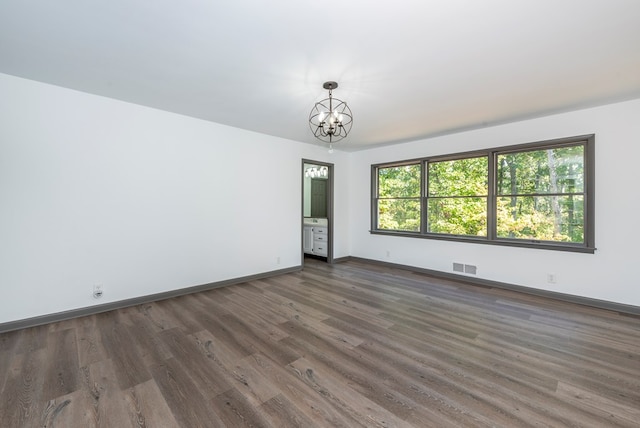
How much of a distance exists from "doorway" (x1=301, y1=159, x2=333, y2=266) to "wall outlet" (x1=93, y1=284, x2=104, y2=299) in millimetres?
3265

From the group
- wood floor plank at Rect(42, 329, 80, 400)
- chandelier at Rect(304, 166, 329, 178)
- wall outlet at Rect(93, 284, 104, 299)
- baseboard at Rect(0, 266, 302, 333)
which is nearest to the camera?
wood floor plank at Rect(42, 329, 80, 400)

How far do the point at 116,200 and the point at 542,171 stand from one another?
5.95 m

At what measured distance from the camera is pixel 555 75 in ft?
8.95

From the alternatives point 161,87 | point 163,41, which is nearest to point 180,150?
point 161,87

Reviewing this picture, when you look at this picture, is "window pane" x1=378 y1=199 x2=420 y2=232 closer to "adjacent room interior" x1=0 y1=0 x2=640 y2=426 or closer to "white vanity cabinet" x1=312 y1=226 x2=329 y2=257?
"adjacent room interior" x1=0 y1=0 x2=640 y2=426

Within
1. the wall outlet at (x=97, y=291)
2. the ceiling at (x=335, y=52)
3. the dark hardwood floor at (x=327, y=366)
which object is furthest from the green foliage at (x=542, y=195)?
the wall outlet at (x=97, y=291)

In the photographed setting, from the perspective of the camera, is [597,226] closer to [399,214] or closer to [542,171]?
[542,171]

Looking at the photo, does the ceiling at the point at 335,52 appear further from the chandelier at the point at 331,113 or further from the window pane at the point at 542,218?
the window pane at the point at 542,218

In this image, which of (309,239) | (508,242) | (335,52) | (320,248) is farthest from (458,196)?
(335,52)

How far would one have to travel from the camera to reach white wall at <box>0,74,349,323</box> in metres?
2.89

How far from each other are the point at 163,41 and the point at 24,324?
129 inches

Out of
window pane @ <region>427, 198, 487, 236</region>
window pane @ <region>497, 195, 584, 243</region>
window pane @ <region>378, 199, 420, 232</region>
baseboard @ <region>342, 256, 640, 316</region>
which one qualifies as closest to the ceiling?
window pane @ <region>497, 195, 584, 243</region>

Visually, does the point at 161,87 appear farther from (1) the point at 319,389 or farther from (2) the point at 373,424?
(2) the point at 373,424

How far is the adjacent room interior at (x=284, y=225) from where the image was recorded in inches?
74.1
